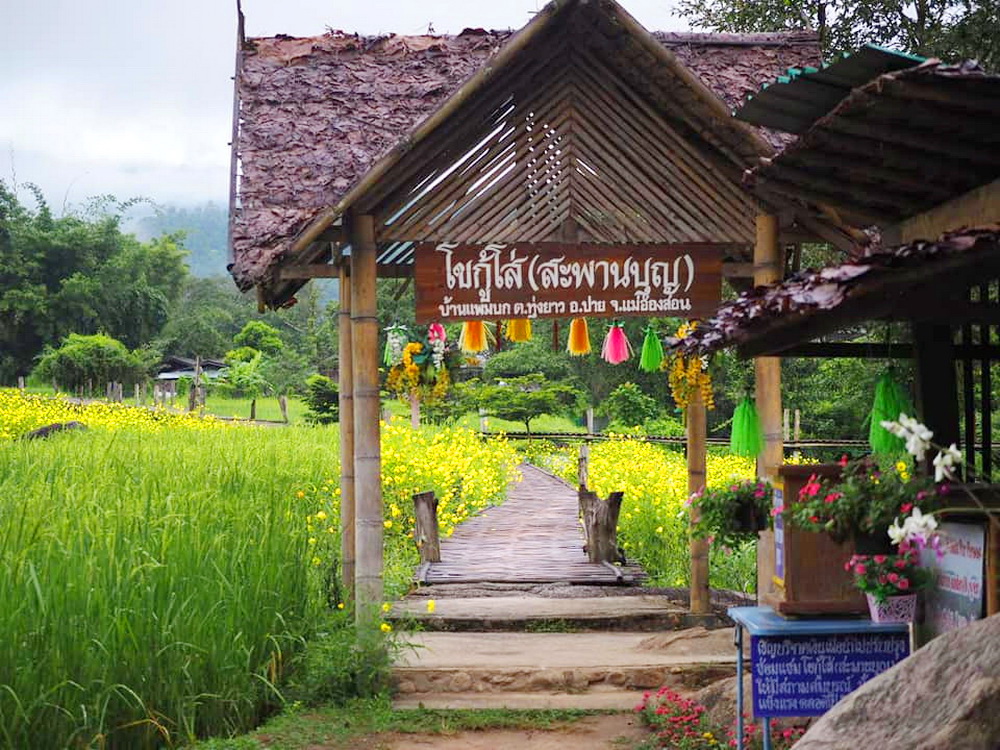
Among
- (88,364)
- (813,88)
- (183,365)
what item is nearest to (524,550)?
(813,88)

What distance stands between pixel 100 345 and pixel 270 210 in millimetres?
36038

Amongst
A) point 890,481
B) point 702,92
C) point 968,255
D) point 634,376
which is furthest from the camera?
point 634,376

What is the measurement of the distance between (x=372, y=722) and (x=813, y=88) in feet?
13.1

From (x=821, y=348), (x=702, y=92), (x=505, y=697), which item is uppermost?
(x=702, y=92)

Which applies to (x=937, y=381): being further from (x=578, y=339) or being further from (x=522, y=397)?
(x=522, y=397)

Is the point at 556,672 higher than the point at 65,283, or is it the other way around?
the point at 65,283

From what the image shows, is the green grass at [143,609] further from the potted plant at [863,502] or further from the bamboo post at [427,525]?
the potted plant at [863,502]

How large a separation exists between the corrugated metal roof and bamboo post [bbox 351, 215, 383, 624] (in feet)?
9.16

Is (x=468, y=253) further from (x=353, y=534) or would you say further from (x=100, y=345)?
(x=100, y=345)

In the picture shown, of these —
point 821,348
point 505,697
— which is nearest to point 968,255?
point 821,348

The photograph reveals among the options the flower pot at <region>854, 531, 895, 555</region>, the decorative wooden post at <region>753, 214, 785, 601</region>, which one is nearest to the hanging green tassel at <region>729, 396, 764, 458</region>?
the decorative wooden post at <region>753, 214, 785, 601</region>

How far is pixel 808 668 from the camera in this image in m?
4.99

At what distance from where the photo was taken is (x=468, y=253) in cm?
723

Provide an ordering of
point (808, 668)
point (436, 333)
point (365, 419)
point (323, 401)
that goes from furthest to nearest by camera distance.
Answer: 1. point (323, 401)
2. point (436, 333)
3. point (365, 419)
4. point (808, 668)
